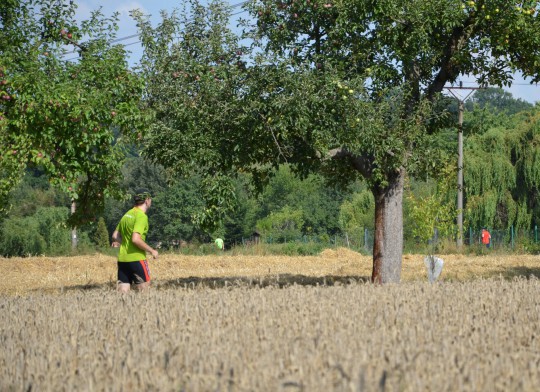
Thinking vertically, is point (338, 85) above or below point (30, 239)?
above

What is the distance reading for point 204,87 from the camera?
16.9 m

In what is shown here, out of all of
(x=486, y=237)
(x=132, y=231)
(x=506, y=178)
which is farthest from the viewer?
(x=486, y=237)

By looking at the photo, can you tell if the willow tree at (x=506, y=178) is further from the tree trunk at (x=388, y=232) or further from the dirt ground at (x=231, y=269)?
the tree trunk at (x=388, y=232)

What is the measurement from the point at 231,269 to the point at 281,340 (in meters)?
23.8

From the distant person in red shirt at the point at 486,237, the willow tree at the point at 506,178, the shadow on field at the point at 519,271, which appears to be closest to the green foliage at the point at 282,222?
the distant person in red shirt at the point at 486,237

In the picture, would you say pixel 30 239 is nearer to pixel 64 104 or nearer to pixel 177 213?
pixel 177 213

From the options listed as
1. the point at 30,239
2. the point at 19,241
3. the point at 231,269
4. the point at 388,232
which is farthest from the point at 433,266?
the point at 19,241

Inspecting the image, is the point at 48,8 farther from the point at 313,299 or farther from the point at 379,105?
the point at 313,299

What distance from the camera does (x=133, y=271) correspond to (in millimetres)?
13203

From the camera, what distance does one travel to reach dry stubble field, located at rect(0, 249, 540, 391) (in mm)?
5465

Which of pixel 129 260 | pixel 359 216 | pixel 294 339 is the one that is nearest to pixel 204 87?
pixel 129 260

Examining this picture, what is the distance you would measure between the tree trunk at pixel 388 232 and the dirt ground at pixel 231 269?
366cm

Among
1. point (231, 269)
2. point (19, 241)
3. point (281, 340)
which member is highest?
point (19, 241)

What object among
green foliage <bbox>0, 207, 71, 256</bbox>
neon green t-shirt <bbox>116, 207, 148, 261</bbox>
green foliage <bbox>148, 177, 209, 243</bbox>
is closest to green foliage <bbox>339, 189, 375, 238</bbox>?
green foliage <bbox>148, 177, 209, 243</bbox>
